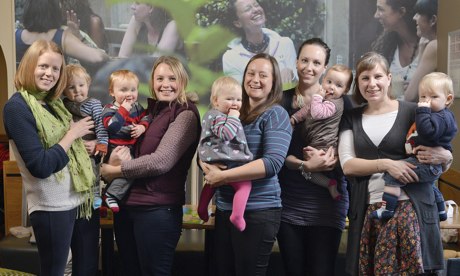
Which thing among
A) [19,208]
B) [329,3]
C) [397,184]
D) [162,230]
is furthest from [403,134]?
[19,208]

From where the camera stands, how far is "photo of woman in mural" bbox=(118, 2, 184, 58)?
4.67 m

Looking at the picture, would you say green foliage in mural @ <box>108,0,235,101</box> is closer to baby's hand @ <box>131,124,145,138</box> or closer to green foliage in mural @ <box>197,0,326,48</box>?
green foliage in mural @ <box>197,0,326,48</box>

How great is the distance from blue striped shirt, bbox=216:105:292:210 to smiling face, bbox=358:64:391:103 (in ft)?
1.28

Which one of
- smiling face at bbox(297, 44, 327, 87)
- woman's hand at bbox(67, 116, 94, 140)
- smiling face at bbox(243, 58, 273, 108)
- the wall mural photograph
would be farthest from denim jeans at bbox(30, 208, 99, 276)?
the wall mural photograph

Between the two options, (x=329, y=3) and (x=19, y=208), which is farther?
(x=329, y=3)

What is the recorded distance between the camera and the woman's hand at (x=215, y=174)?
235cm

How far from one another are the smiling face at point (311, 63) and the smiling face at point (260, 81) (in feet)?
0.79

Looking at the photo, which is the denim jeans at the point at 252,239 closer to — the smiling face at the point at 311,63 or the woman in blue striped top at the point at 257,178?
the woman in blue striped top at the point at 257,178

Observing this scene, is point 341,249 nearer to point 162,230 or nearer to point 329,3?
point 162,230

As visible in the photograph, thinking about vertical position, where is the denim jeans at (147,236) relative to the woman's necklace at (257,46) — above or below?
below

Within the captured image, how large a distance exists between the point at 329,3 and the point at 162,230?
3056 millimetres

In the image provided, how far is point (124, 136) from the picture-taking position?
2.53 m

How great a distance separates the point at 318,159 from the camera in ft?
8.19

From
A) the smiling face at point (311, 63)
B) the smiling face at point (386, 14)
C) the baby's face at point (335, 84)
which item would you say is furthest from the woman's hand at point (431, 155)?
the smiling face at point (386, 14)
